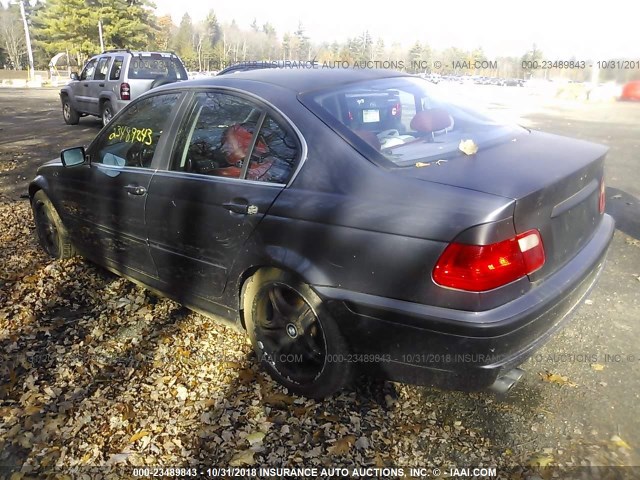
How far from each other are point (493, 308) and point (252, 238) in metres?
1.27

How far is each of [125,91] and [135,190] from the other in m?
9.60

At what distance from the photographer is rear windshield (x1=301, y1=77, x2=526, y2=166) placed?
265cm

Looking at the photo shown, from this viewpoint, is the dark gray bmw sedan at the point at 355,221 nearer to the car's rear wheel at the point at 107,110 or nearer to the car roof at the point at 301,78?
the car roof at the point at 301,78

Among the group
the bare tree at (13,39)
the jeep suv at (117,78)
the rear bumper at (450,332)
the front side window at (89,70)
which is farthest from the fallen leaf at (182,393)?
the bare tree at (13,39)

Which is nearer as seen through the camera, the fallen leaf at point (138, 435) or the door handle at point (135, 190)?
the fallen leaf at point (138, 435)

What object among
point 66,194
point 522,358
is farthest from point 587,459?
point 66,194

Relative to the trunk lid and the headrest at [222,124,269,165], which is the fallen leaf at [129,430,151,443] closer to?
the headrest at [222,124,269,165]

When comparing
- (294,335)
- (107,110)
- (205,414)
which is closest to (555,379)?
(294,335)

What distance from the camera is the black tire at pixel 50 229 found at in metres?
4.42

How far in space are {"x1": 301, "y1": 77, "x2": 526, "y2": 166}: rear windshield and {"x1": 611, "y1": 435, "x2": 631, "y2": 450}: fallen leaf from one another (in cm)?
158

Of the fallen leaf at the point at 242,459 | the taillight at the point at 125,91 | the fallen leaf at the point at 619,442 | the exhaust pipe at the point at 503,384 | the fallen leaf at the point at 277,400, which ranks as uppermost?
the taillight at the point at 125,91

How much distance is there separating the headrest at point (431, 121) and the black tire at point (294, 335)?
3.96 ft

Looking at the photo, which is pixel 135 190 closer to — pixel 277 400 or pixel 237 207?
pixel 237 207

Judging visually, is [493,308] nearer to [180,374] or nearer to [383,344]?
[383,344]
